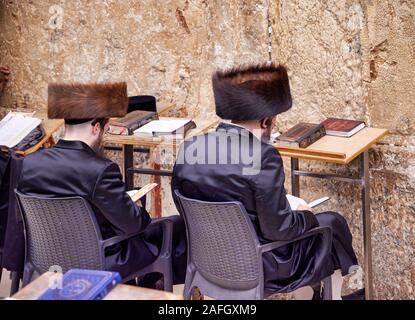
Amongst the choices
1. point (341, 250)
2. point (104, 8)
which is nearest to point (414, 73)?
point (341, 250)

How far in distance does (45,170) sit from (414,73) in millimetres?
2235

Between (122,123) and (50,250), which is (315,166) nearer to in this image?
(122,123)

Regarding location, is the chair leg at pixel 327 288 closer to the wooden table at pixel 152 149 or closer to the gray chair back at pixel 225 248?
the gray chair back at pixel 225 248

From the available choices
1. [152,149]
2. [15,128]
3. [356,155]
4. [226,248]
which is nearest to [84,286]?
[226,248]

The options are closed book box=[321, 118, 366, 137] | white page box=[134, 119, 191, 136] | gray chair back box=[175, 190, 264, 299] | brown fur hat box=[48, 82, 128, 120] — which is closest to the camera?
gray chair back box=[175, 190, 264, 299]

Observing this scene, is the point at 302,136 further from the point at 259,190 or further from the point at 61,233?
the point at 61,233

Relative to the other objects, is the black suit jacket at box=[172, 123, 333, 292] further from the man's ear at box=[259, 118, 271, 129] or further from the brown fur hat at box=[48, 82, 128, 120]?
the brown fur hat at box=[48, 82, 128, 120]

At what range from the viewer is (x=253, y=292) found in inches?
134

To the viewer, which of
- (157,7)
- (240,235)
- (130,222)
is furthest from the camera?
(157,7)

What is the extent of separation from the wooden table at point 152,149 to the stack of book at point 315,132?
2.17 feet

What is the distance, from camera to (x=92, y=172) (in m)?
3.50

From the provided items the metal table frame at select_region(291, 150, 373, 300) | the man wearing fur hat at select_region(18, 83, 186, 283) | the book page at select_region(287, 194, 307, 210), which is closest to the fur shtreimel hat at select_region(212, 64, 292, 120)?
the book page at select_region(287, 194, 307, 210)

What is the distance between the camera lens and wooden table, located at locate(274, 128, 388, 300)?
4.19m

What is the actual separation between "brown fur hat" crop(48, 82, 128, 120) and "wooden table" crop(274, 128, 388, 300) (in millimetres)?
1113
